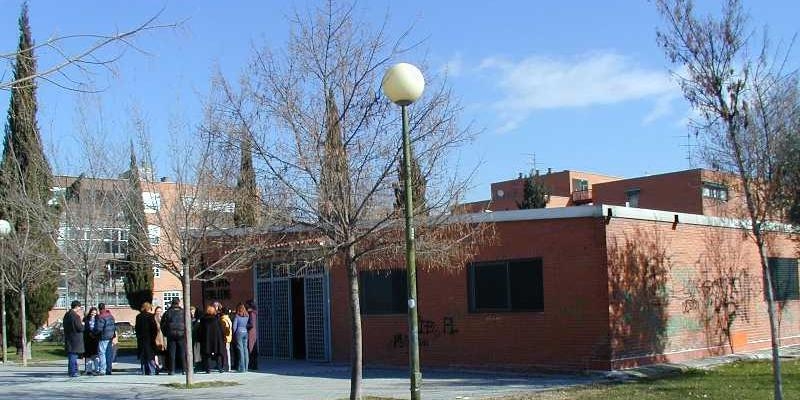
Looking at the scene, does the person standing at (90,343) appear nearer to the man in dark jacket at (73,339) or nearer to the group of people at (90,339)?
the group of people at (90,339)

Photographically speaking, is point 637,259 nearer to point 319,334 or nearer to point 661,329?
point 661,329

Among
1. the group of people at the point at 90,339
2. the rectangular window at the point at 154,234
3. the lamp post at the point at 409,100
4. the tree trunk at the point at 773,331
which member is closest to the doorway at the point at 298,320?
the group of people at the point at 90,339

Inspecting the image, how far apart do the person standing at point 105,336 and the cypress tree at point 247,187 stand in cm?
699

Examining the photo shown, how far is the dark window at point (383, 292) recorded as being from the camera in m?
21.1

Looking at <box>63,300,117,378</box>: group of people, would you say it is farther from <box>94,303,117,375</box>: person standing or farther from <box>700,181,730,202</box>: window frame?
<box>700,181,730,202</box>: window frame

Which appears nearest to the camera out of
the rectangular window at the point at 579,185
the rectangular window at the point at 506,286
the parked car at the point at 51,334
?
the rectangular window at the point at 506,286

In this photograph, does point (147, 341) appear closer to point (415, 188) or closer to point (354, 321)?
point (354, 321)

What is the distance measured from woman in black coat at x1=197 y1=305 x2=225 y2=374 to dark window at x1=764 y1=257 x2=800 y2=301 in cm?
1415

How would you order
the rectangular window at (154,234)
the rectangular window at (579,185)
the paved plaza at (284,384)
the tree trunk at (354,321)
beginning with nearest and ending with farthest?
the tree trunk at (354,321) < the paved plaza at (284,384) < the rectangular window at (154,234) < the rectangular window at (579,185)

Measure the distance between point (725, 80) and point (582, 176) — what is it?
75.5m

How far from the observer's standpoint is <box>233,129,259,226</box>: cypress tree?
1344 centimetres

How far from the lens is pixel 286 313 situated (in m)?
24.2

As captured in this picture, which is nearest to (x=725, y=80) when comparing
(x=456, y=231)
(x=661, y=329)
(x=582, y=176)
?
(x=456, y=231)

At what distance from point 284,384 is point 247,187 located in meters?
5.34
